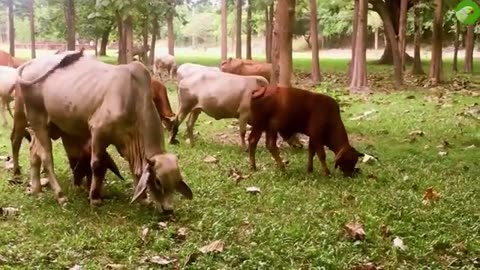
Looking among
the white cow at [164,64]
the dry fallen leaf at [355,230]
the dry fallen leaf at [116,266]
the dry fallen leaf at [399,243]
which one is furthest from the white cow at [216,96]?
the white cow at [164,64]

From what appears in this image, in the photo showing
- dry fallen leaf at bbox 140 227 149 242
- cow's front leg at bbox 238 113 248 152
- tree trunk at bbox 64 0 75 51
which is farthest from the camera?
tree trunk at bbox 64 0 75 51

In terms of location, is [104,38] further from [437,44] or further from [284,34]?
[284,34]

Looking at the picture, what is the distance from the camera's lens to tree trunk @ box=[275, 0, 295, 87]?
977 centimetres

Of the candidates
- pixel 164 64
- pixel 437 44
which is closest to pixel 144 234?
pixel 437 44

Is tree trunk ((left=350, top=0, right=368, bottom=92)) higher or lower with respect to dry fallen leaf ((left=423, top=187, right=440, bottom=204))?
higher

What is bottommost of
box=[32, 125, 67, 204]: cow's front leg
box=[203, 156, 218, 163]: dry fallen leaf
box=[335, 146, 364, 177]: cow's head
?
box=[203, 156, 218, 163]: dry fallen leaf

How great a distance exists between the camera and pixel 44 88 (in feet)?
21.0

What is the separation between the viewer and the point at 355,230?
5.36 m

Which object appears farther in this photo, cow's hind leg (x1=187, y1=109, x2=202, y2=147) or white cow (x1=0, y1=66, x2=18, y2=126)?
white cow (x1=0, y1=66, x2=18, y2=126)

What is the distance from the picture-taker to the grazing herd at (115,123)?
5.93m

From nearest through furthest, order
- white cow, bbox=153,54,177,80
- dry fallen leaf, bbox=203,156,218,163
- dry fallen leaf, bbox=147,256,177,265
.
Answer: dry fallen leaf, bbox=147,256,177,265 < dry fallen leaf, bbox=203,156,218,163 < white cow, bbox=153,54,177,80

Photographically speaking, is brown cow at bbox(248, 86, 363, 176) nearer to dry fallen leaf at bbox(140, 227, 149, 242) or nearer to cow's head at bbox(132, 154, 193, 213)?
cow's head at bbox(132, 154, 193, 213)

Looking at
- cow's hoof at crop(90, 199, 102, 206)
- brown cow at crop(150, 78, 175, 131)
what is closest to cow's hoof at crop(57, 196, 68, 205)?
cow's hoof at crop(90, 199, 102, 206)

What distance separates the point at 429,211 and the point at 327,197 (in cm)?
99
